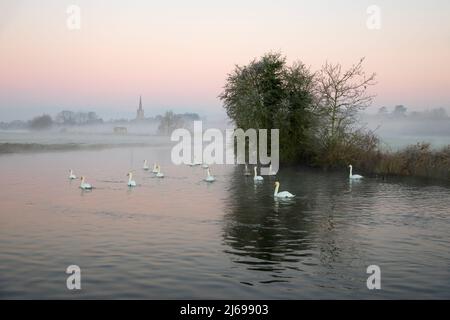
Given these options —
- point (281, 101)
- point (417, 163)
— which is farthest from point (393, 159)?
point (281, 101)

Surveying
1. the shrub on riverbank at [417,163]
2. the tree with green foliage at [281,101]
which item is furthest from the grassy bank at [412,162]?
the tree with green foliage at [281,101]

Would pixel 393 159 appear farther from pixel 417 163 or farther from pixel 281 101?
pixel 281 101

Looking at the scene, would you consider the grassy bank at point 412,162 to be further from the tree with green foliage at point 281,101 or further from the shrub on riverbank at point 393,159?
the tree with green foliage at point 281,101

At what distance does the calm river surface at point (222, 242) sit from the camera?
1462cm

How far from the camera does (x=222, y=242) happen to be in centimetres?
2011

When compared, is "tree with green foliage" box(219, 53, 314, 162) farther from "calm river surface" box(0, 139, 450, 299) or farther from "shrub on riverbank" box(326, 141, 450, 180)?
"calm river surface" box(0, 139, 450, 299)

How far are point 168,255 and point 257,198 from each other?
15.1 metres

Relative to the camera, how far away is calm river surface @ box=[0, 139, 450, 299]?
1462cm

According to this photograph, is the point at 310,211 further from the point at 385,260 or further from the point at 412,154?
the point at 412,154

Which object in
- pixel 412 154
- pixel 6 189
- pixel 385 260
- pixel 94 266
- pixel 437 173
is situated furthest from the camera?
pixel 412 154

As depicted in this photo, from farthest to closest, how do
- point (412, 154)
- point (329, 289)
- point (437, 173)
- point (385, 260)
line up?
point (412, 154), point (437, 173), point (385, 260), point (329, 289)

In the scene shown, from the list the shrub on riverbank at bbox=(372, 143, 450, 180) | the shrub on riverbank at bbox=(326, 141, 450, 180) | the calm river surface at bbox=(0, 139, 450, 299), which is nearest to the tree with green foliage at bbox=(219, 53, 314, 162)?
the shrub on riverbank at bbox=(326, 141, 450, 180)
